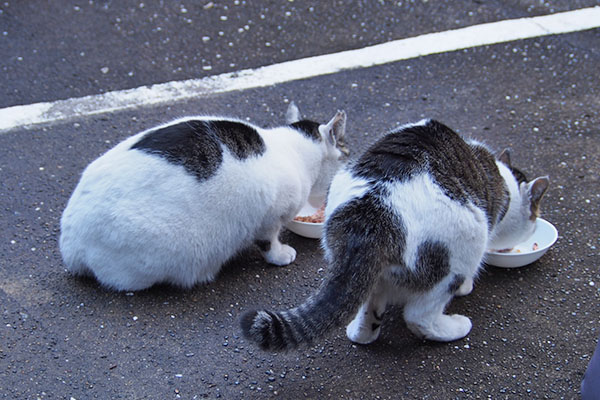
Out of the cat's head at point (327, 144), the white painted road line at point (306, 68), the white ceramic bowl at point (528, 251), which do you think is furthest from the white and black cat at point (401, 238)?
the white painted road line at point (306, 68)

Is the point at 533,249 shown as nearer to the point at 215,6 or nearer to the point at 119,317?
the point at 119,317

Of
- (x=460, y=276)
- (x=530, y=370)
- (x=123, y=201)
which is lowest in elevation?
(x=530, y=370)

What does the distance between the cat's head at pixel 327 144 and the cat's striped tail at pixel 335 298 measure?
1.21 meters

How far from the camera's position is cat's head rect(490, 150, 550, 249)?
3516 millimetres

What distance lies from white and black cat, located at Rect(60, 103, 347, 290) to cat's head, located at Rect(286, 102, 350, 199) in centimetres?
43

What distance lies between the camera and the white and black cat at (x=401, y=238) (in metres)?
2.69

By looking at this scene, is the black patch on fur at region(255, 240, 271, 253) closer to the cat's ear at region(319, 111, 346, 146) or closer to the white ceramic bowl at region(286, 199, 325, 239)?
the white ceramic bowl at region(286, 199, 325, 239)

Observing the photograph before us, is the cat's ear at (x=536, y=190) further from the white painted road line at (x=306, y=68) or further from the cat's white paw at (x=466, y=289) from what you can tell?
the white painted road line at (x=306, y=68)

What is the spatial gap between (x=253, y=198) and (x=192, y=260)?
458 mm

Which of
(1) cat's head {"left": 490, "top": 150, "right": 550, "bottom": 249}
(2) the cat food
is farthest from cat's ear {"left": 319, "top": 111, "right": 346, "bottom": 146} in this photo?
(1) cat's head {"left": 490, "top": 150, "right": 550, "bottom": 249}

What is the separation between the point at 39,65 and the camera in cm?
554

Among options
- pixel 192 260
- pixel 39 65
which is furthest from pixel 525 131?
pixel 39 65

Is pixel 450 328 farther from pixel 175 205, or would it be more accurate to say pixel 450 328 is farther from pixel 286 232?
pixel 175 205

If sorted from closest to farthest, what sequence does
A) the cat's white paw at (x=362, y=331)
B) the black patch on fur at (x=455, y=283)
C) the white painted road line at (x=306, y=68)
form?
the black patch on fur at (x=455, y=283) < the cat's white paw at (x=362, y=331) < the white painted road line at (x=306, y=68)
